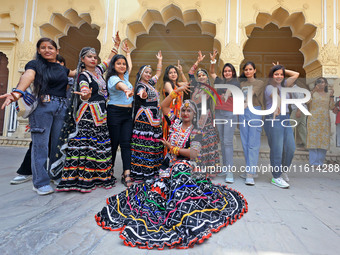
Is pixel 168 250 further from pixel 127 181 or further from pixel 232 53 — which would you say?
pixel 232 53

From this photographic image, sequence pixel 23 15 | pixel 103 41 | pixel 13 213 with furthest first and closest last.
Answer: pixel 23 15
pixel 103 41
pixel 13 213

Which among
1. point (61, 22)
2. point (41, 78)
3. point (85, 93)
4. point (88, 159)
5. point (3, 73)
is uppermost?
point (61, 22)

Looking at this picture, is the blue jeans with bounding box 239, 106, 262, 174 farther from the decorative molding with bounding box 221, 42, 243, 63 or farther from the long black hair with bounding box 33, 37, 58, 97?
the decorative molding with bounding box 221, 42, 243, 63

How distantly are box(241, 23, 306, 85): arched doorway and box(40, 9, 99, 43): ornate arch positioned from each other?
5.67 m

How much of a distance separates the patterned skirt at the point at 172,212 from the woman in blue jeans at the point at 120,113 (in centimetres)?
68

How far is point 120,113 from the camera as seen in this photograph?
2611 mm

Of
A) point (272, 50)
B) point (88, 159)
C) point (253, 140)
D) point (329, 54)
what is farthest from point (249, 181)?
point (272, 50)

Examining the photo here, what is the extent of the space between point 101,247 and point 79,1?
666cm

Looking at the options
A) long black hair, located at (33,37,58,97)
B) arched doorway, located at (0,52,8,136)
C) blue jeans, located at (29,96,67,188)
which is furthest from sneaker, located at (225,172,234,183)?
arched doorway, located at (0,52,8,136)

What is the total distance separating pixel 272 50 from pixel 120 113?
26.2 ft

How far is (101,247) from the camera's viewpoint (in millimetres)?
1299

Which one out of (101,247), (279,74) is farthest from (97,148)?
(279,74)

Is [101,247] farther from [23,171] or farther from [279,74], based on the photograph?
[279,74]

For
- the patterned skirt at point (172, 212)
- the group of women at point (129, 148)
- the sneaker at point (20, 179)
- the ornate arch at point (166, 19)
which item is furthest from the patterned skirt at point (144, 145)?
the ornate arch at point (166, 19)
